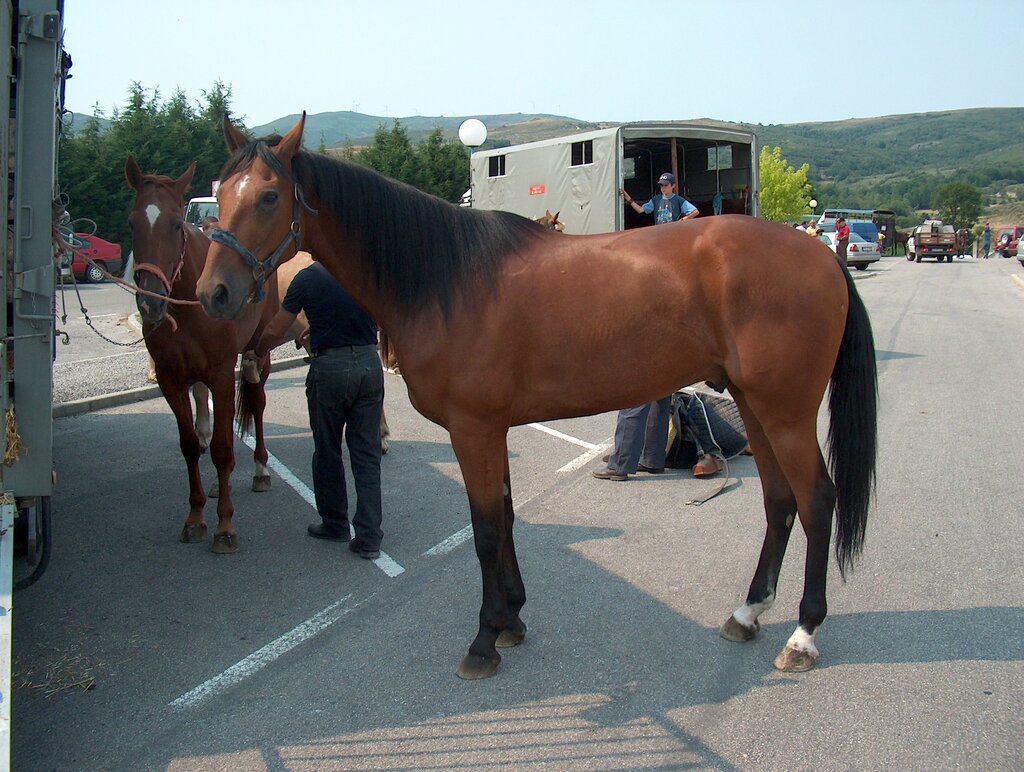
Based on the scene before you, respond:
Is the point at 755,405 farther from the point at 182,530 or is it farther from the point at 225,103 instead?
the point at 225,103

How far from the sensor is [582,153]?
1309 cm

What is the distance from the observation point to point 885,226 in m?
62.7

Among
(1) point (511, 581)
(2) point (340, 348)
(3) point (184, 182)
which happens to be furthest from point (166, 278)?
(1) point (511, 581)

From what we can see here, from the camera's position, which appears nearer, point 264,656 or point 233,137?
point 233,137

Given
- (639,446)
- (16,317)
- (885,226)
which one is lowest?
(639,446)

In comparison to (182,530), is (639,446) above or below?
above

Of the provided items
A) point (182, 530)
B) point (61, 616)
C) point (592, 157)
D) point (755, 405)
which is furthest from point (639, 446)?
point (592, 157)

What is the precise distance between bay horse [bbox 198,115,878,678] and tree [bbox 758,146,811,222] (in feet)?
168

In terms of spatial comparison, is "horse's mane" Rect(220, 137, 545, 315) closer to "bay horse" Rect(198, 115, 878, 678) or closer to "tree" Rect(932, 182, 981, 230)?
"bay horse" Rect(198, 115, 878, 678)

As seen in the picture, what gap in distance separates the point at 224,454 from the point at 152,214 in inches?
62.2

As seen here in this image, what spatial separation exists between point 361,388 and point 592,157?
28.3ft

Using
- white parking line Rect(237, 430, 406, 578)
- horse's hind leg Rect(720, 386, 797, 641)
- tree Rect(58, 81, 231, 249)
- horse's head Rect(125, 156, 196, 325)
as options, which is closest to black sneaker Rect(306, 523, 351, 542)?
white parking line Rect(237, 430, 406, 578)

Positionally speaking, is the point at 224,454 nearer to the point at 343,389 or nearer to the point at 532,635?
the point at 343,389

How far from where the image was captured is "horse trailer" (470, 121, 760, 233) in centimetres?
1237
